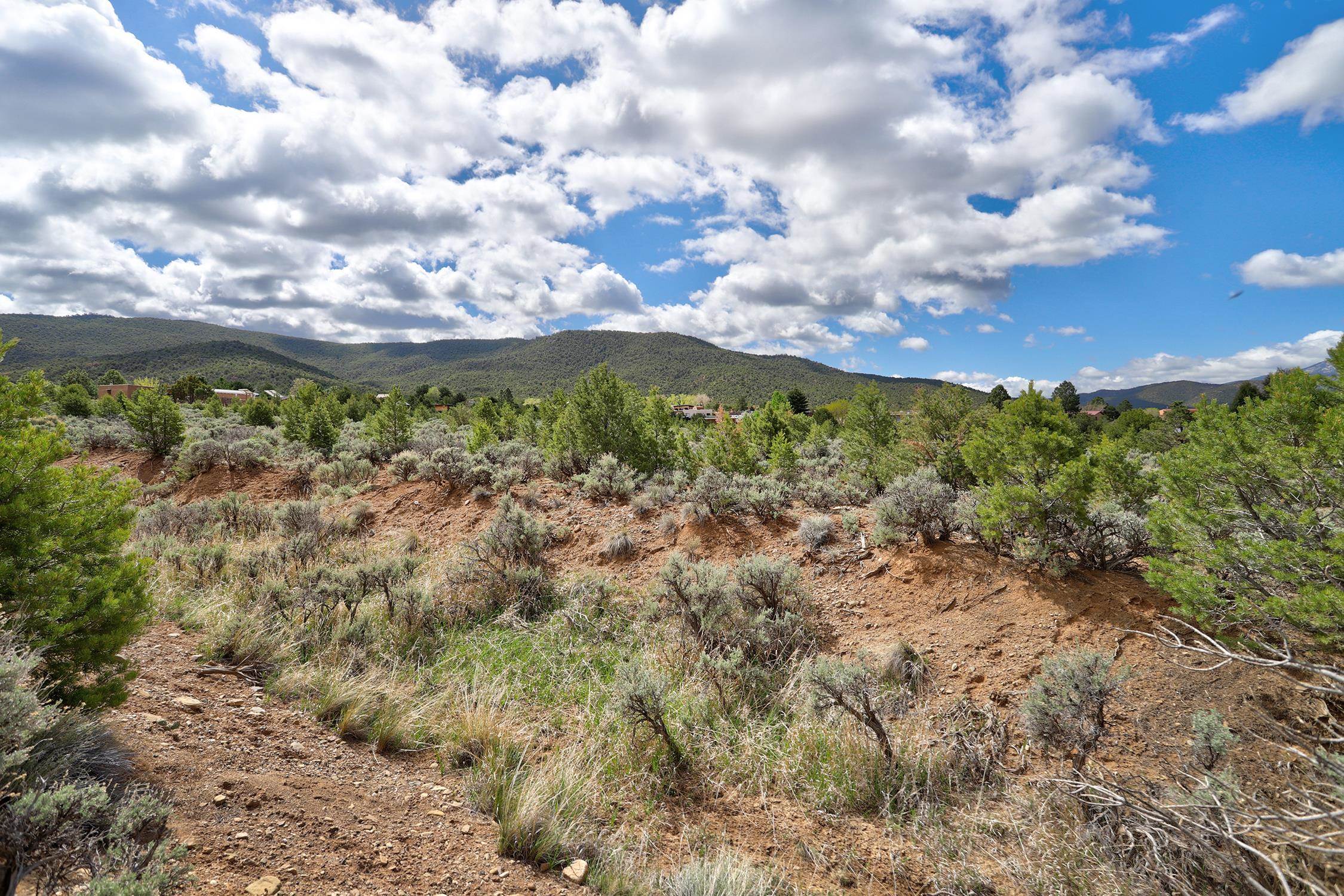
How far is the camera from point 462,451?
12.7 meters

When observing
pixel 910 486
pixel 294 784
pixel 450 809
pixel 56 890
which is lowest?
pixel 450 809

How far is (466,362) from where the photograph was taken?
136 meters

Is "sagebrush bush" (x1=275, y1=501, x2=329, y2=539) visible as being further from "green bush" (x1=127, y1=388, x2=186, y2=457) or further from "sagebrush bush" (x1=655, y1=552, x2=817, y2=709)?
"green bush" (x1=127, y1=388, x2=186, y2=457)

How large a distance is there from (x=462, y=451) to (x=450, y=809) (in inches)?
407

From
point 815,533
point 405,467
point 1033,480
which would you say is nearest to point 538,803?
point 815,533

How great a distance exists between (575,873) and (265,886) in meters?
1.52

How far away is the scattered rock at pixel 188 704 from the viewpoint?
3.68 meters

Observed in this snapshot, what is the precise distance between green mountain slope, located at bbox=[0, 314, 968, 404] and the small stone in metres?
69.7

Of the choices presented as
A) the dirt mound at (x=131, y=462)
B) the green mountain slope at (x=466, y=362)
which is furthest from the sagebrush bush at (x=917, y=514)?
the green mountain slope at (x=466, y=362)

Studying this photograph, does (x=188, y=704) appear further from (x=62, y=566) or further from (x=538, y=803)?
(x=538, y=803)

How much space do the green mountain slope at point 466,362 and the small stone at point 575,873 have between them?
69.7 meters

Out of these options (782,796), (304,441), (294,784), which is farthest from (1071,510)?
(304,441)

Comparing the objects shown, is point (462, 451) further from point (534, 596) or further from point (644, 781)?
point (644, 781)

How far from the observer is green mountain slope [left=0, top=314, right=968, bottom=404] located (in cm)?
8694
